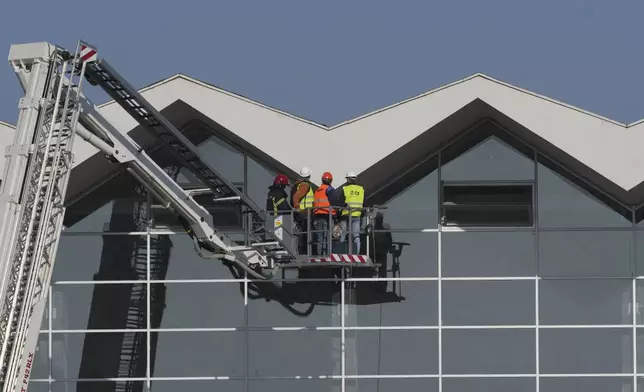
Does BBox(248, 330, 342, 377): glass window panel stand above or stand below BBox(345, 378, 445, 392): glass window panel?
above

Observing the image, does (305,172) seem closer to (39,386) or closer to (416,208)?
(416,208)

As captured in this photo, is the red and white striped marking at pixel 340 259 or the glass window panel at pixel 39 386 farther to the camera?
the glass window panel at pixel 39 386

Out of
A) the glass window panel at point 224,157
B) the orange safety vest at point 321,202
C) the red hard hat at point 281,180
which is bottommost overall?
the orange safety vest at point 321,202

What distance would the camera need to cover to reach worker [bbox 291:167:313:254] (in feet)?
89.3

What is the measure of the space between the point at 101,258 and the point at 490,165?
8.87 meters

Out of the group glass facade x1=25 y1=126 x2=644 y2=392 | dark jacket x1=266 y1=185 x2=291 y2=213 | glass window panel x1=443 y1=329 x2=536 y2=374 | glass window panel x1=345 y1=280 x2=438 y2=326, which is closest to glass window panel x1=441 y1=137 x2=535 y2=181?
glass facade x1=25 y1=126 x2=644 y2=392

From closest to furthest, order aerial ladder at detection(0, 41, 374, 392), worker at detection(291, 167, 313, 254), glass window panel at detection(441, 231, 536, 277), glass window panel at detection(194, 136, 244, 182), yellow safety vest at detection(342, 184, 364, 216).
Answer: aerial ladder at detection(0, 41, 374, 392)
worker at detection(291, 167, 313, 254)
yellow safety vest at detection(342, 184, 364, 216)
glass window panel at detection(441, 231, 536, 277)
glass window panel at detection(194, 136, 244, 182)

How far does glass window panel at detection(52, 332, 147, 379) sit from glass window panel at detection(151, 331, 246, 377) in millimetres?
562

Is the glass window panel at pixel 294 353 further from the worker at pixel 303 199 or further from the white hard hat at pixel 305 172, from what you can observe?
the white hard hat at pixel 305 172

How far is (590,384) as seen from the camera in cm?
2795

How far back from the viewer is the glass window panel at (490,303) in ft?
92.5

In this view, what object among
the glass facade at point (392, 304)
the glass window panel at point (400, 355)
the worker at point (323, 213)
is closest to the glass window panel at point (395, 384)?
the glass facade at point (392, 304)

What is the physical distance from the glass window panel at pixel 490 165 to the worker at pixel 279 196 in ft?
11.8

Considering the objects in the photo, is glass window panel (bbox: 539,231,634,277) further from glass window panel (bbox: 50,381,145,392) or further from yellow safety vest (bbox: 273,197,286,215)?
glass window panel (bbox: 50,381,145,392)
